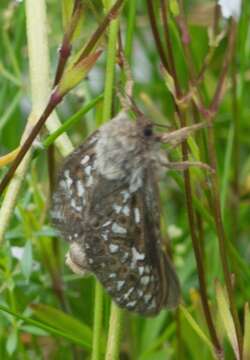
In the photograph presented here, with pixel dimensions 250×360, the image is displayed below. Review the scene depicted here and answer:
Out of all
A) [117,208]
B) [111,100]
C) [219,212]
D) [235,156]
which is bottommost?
[235,156]

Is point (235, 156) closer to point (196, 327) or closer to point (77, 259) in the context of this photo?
point (196, 327)

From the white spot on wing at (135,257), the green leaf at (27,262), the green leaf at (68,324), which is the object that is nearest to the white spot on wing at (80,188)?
the white spot on wing at (135,257)

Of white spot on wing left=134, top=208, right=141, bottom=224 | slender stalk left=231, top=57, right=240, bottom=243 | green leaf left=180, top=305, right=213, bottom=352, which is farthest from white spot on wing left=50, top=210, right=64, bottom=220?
A: slender stalk left=231, top=57, right=240, bottom=243

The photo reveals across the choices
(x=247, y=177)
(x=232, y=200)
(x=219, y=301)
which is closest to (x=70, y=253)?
(x=219, y=301)

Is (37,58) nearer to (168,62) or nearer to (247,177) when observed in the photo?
(168,62)

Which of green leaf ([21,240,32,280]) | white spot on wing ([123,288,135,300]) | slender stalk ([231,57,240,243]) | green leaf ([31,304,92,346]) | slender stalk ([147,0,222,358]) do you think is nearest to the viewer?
white spot on wing ([123,288,135,300])

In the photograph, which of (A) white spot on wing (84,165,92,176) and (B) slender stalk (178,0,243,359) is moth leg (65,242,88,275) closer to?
(A) white spot on wing (84,165,92,176)

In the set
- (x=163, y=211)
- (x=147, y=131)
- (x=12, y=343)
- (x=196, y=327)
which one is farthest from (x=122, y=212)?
(x=163, y=211)
